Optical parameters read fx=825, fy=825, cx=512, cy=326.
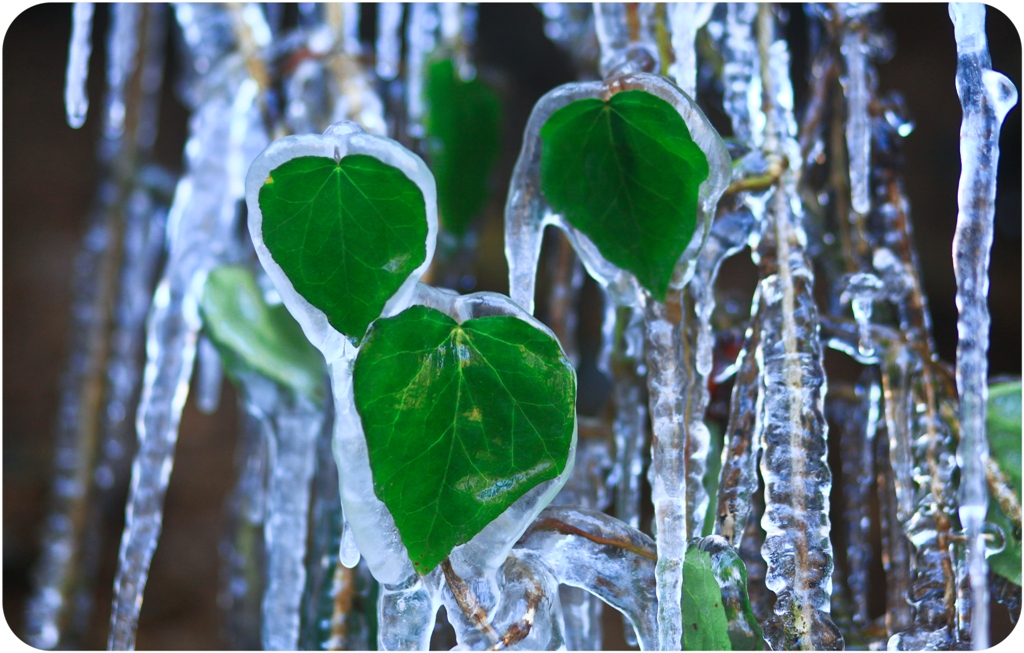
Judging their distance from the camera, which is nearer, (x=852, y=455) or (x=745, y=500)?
(x=745, y=500)

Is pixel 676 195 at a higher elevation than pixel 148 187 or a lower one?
lower

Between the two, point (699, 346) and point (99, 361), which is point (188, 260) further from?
point (99, 361)

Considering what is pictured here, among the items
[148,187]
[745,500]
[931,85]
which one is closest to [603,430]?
[745,500]

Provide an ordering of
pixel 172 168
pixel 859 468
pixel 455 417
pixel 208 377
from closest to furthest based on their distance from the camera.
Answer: pixel 455 417 → pixel 859 468 → pixel 208 377 → pixel 172 168

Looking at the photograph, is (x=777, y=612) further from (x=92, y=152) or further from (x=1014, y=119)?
(x=92, y=152)

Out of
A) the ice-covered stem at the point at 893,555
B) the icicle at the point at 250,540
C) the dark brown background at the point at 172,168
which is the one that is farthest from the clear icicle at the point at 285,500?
the dark brown background at the point at 172,168

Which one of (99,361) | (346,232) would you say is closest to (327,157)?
(346,232)
